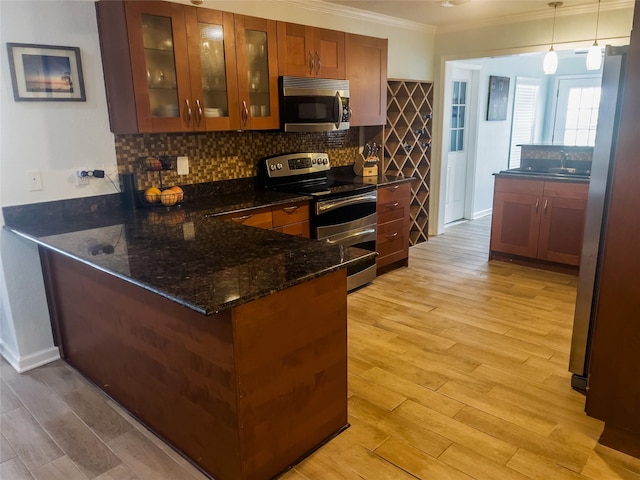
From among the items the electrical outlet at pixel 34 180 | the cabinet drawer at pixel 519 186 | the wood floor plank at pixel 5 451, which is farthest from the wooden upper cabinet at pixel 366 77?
the wood floor plank at pixel 5 451

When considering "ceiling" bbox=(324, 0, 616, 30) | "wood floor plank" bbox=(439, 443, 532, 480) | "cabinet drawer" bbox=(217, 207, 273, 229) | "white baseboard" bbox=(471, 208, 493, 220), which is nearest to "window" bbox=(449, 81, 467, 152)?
"white baseboard" bbox=(471, 208, 493, 220)

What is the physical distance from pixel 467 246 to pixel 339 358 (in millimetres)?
3633

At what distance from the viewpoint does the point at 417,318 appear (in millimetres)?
3438

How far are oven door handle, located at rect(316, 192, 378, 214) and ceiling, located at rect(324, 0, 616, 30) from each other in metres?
1.68

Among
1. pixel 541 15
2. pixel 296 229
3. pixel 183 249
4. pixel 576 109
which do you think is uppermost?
pixel 541 15

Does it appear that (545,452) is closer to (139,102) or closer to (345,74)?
(139,102)

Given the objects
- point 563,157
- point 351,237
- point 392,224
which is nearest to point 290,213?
point 351,237

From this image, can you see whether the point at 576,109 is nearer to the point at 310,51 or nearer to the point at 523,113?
the point at 523,113

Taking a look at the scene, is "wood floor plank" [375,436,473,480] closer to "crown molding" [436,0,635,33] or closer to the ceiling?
the ceiling

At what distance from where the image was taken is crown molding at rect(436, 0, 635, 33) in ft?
13.0

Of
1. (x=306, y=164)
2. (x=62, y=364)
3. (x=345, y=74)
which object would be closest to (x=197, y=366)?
(x=62, y=364)

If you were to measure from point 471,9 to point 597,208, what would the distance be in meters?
2.77

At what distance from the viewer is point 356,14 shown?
14.3 feet

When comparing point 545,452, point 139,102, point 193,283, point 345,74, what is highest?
point 345,74
